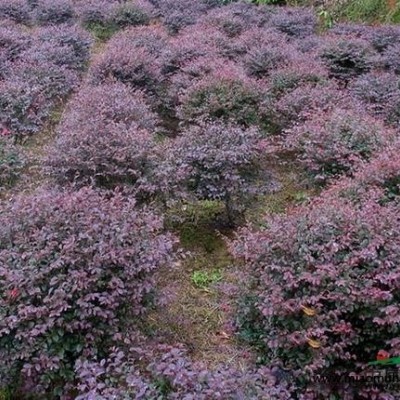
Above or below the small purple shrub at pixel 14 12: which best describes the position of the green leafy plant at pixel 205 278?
above

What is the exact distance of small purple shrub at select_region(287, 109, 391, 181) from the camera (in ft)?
14.1

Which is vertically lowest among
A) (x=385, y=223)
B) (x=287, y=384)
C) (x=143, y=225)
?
(x=287, y=384)

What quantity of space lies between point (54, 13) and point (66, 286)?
8.71 m

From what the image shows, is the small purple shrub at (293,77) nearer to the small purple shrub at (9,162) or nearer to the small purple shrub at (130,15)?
the small purple shrub at (9,162)

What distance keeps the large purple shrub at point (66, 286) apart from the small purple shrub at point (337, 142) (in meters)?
1.84

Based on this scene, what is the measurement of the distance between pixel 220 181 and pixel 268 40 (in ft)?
13.6

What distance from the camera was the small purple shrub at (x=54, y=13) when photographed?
399 inches

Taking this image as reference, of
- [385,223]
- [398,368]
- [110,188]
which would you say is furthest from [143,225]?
[398,368]

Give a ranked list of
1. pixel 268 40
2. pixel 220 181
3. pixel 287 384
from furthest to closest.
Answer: pixel 268 40 < pixel 220 181 < pixel 287 384

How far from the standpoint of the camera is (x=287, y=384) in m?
2.52

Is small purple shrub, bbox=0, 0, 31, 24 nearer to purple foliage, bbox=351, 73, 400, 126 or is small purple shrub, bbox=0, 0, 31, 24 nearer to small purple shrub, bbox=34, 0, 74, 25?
small purple shrub, bbox=34, 0, 74, 25

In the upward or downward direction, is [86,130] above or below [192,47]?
above

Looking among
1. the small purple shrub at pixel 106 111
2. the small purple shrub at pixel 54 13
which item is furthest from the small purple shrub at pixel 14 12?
the small purple shrub at pixel 106 111

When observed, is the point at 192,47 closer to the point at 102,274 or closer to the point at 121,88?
the point at 121,88
